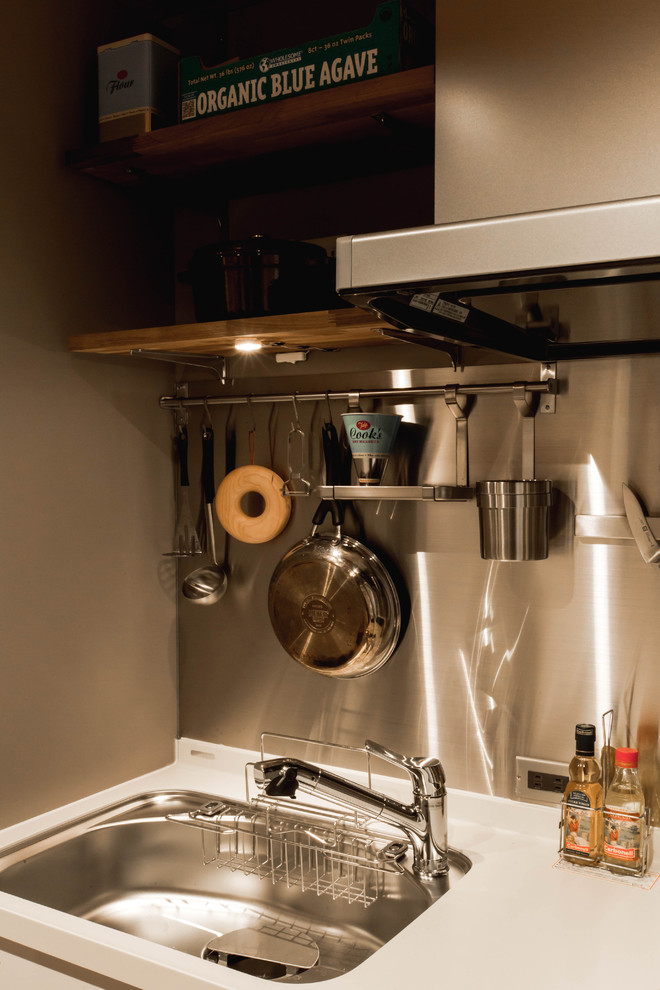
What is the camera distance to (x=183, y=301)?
6.26ft

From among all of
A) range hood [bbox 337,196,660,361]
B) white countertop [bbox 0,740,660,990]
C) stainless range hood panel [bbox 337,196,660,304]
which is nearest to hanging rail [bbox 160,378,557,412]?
range hood [bbox 337,196,660,361]

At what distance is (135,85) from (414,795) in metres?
1.34

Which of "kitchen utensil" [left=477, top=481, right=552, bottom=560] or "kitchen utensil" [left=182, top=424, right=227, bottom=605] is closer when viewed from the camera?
"kitchen utensil" [left=477, top=481, right=552, bottom=560]

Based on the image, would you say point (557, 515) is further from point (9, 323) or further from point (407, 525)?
point (9, 323)

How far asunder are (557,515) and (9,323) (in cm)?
100

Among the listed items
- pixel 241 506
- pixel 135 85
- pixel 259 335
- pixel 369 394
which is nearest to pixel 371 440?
pixel 369 394

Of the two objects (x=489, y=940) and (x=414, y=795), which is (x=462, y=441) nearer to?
(x=414, y=795)

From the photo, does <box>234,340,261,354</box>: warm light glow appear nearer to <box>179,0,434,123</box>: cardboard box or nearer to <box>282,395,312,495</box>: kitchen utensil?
<box>282,395,312,495</box>: kitchen utensil

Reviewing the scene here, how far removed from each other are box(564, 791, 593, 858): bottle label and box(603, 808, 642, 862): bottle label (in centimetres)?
3

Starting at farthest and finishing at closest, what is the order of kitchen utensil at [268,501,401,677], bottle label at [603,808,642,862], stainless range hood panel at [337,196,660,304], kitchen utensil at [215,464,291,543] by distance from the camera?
kitchen utensil at [215,464,291,543], kitchen utensil at [268,501,401,677], bottle label at [603,808,642,862], stainless range hood panel at [337,196,660,304]

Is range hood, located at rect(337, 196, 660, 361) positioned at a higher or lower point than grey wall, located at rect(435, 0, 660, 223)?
lower

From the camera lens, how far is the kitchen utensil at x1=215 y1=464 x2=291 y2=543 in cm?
175

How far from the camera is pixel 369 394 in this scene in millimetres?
1651

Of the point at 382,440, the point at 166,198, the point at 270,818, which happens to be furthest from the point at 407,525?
the point at 166,198
